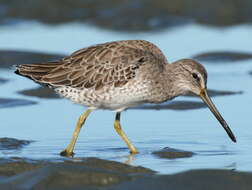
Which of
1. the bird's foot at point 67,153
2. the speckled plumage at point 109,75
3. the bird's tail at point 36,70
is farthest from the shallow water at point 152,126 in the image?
the bird's tail at point 36,70

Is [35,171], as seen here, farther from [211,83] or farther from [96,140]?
[211,83]

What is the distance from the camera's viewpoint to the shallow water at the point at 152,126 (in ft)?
38.3

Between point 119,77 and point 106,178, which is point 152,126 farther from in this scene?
point 106,178

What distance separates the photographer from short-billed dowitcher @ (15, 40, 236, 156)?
1194cm

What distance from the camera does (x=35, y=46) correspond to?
18844mm

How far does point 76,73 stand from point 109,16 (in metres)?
9.82

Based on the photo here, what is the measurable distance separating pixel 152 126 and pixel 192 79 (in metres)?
1.48

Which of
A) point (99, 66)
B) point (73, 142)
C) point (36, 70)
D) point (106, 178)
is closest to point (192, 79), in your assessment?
point (99, 66)

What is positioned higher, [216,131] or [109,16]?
[109,16]

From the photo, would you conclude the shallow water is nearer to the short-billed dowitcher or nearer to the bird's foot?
the bird's foot

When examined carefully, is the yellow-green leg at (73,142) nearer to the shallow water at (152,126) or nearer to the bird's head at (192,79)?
the shallow water at (152,126)

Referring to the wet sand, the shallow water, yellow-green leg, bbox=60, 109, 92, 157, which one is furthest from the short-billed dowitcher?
the wet sand

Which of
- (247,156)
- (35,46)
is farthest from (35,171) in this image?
(35,46)

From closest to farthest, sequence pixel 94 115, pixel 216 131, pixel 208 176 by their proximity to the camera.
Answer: pixel 208 176, pixel 216 131, pixel 94 115
